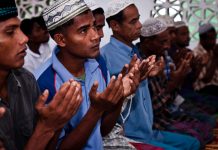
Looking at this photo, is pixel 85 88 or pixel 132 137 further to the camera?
pixel 132 137

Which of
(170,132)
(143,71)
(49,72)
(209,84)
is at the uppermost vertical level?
(49,72)

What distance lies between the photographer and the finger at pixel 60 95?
4.64ft

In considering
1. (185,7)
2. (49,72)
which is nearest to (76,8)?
(49,72)

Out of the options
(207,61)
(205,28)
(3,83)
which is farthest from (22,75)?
(205,28)

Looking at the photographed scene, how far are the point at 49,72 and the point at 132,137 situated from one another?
1008 millimetres

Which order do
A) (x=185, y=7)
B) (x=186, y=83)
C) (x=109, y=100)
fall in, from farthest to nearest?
(x=185, y=7) < (x=186, y=83) < (x=109, y=100)

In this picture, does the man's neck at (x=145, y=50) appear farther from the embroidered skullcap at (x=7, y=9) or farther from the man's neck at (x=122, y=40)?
the embroidered skullcap at (x=7, y=9)

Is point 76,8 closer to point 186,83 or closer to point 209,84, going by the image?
point 186,83

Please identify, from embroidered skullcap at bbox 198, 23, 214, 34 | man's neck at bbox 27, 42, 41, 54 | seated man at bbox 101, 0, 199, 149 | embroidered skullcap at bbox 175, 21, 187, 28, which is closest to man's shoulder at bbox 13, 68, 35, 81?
seated man at bbox 101, 0, 199, 149

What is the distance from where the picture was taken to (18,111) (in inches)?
66.2

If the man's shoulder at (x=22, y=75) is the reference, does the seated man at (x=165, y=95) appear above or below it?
below

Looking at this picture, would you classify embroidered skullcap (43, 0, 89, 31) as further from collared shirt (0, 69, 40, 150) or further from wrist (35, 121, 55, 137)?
wrist (35, 121, 55, 137)

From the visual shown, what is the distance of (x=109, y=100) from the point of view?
5.56ft

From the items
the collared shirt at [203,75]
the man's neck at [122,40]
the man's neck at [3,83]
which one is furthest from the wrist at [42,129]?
the collared shirt at [203,75]
